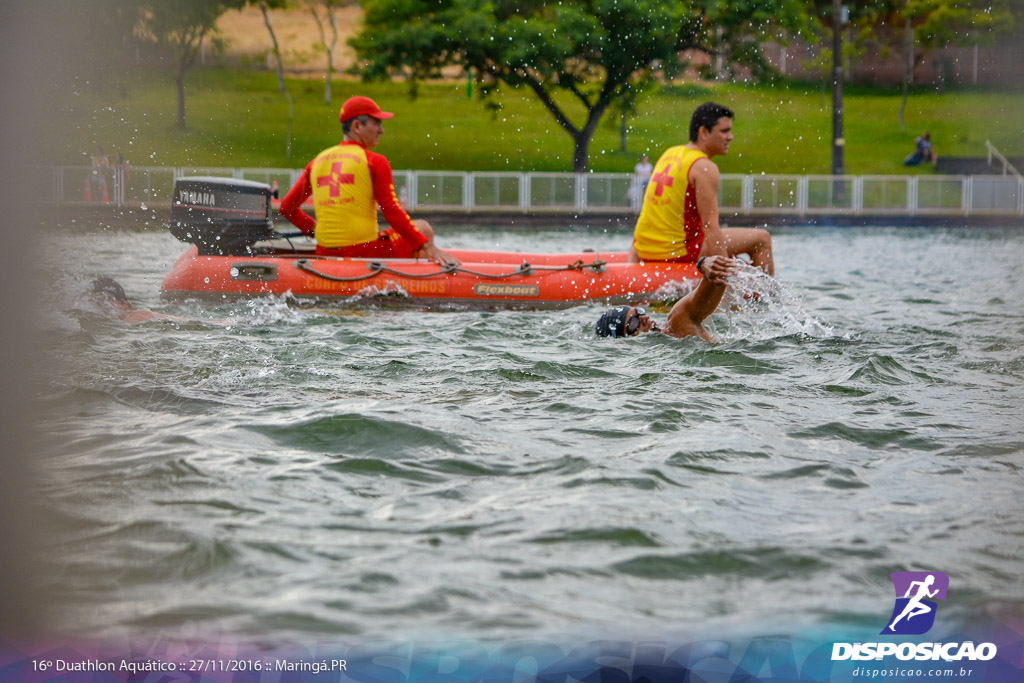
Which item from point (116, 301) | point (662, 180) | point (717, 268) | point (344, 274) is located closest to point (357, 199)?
point (344, 274)

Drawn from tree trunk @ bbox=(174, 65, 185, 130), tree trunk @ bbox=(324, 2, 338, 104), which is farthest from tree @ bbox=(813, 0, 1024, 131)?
tree trunk @ bbox=(174, 65, 185, 130)

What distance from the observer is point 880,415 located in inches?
163

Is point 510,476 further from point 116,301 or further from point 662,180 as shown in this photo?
point 662,180

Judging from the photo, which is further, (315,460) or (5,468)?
(315,460)

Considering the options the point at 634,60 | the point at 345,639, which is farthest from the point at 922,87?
the point at 345,639

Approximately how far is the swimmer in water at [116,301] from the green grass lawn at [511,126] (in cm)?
2354

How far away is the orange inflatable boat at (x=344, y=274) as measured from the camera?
24.4 feet

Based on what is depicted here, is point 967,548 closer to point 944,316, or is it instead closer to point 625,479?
point 625,479

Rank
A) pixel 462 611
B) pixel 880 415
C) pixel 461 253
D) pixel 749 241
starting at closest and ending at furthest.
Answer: pixel 462 611 → pixel 880 415 → pixel 749 241 → pixel 461 253

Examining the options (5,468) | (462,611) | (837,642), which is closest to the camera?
(5,468)

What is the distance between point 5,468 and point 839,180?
24049mm

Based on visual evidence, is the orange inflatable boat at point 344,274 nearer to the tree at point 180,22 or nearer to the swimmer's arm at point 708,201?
the swimmer's arm at point 708,201

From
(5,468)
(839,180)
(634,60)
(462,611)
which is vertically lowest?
(462,611)

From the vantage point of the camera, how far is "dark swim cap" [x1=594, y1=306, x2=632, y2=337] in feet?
20.0
